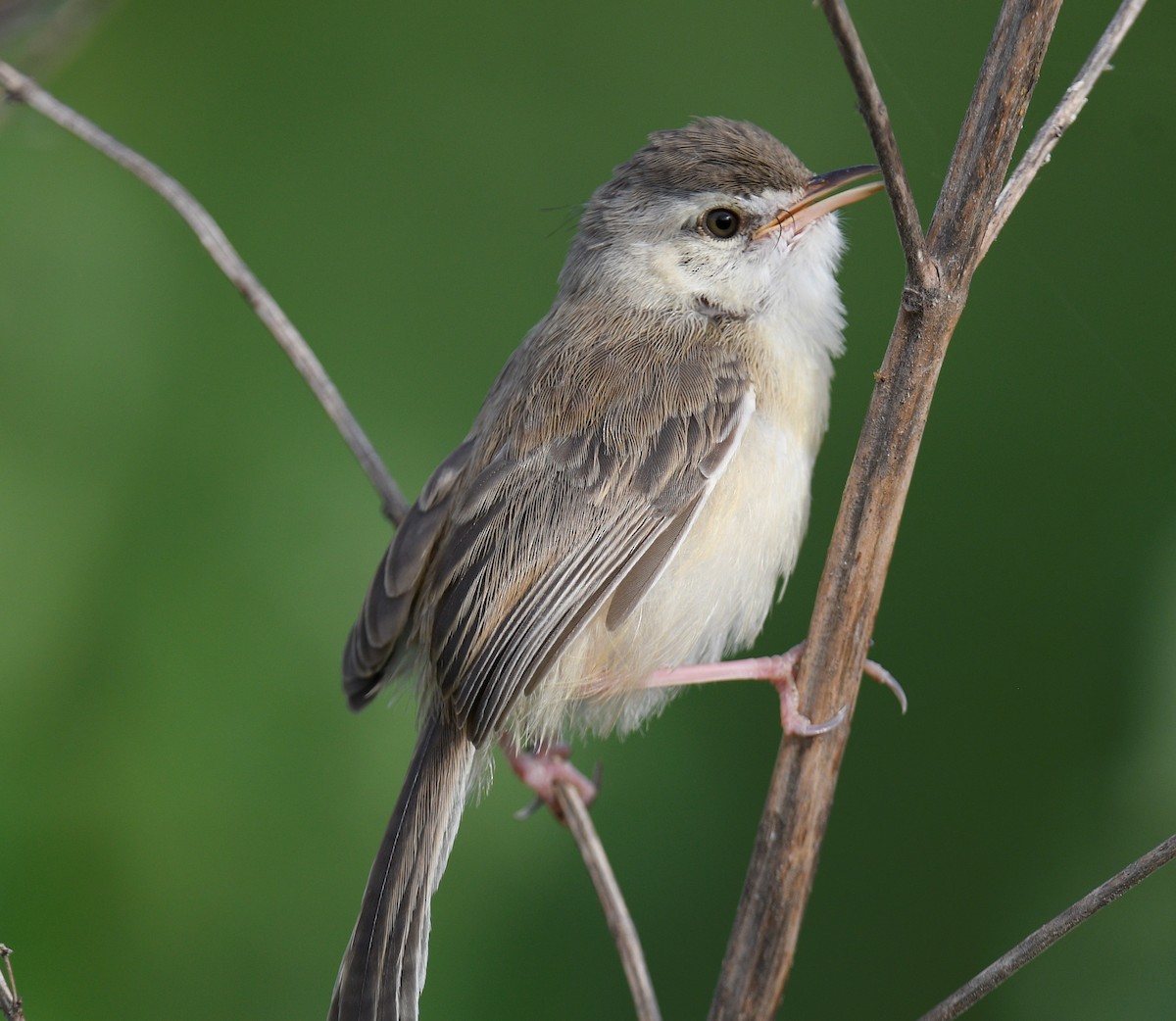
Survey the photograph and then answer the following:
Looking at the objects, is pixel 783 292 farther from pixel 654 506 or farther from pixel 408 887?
pixel 408 887

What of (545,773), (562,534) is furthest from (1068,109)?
(545,773)

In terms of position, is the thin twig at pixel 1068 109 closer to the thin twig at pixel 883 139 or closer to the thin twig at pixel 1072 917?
the thin twig at pixel 883 139

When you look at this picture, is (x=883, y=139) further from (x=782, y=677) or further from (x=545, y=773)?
(x=545, y=773)

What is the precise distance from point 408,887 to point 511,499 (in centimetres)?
73

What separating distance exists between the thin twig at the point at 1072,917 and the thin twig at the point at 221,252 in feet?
4.86

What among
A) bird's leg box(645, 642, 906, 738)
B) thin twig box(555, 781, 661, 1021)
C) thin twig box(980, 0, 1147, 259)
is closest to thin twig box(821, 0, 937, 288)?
thin twig box(980, 0, 1147, 259)

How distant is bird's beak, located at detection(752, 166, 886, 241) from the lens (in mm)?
2488

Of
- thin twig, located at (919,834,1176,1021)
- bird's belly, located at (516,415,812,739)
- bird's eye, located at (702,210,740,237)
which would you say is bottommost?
thin twig, located at (919,834,1176,1021)

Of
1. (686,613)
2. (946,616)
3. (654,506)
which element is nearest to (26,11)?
Answer: (654,506)

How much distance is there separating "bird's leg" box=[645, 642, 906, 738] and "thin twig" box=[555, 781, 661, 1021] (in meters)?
0.32

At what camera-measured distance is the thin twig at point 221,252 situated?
7.12 feet

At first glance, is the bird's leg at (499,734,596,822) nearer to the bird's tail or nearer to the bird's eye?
the bird's tail

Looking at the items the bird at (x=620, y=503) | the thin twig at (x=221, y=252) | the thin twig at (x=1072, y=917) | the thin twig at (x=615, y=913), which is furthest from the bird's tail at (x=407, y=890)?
the thin twig at (x=1072, y=917)

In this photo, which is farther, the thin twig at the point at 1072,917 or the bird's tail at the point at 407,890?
the bird's tail at the point at 407,890
